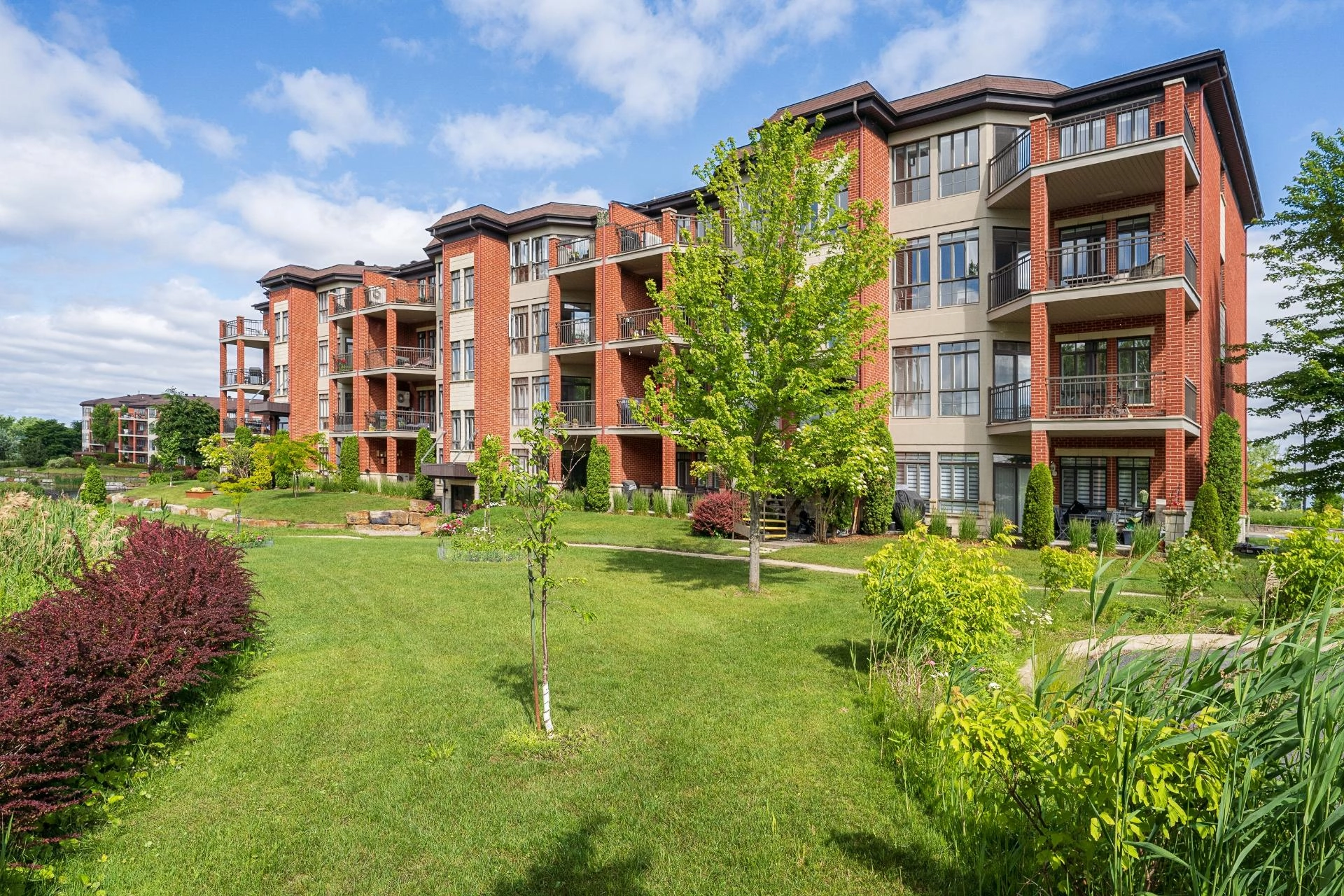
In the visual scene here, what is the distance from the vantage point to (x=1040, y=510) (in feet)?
57.8

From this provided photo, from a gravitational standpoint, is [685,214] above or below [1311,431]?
above

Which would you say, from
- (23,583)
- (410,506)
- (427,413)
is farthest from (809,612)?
(427,413)

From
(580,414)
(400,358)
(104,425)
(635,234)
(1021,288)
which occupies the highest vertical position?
(635,234)

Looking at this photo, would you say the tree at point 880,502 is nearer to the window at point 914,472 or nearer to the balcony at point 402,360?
the window at point 914,472

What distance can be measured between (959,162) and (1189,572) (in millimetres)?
16076

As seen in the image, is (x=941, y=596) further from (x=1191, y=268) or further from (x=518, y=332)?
(x=518, y=332)

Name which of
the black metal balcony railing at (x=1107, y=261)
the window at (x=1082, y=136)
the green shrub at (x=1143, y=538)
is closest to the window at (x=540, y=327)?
the black metal balcony railing at (x=1107, y=261)

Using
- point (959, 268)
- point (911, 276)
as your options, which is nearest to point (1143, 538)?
point (959, 268)

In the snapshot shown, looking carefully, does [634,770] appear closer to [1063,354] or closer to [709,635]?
[709,635]

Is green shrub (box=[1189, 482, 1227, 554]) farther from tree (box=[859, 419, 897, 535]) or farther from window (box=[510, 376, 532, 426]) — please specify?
window (box=[510, 376, 532, 426])

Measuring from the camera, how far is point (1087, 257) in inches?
784

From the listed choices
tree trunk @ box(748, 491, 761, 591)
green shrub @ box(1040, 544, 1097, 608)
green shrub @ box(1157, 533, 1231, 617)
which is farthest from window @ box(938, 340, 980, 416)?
green shrub @ box(1040, 544, 1097, 608)

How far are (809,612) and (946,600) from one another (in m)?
4.38

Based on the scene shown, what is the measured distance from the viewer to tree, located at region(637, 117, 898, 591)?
1188cm
